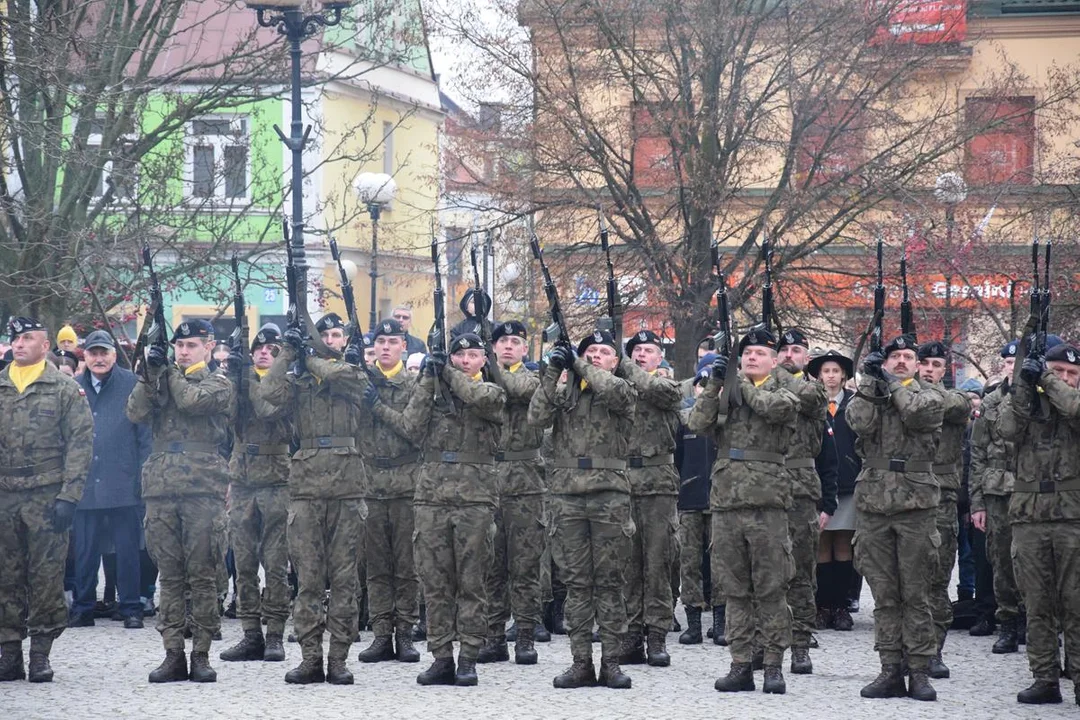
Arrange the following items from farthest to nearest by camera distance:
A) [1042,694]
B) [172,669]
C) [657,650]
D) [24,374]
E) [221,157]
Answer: [221,157] < [657,650] < [24,374] < [172,669] < [1042,694]

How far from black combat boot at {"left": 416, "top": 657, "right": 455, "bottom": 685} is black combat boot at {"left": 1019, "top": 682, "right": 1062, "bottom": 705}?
354 centimetres

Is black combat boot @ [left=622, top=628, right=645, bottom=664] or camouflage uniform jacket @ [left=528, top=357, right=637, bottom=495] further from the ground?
camouflage uniform jacket @ [left=528, top=357, right=637, bottom=495]

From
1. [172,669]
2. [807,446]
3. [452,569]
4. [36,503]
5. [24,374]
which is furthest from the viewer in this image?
[807,446]

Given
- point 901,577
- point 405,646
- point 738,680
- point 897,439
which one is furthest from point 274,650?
point 897,439

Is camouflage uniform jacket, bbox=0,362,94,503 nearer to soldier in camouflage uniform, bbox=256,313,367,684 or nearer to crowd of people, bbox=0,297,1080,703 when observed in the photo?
crowd of people, bbox=0,297,1080,703

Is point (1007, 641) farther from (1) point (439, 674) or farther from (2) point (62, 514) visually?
(2) point (62, 514)

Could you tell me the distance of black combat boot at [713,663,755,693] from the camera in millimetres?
11102

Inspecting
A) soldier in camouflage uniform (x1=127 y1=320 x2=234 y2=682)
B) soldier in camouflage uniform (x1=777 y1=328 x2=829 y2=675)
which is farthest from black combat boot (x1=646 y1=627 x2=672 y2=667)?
soldier in camouflage uniform (x1=127 y1=320 x2=234 y2=682)

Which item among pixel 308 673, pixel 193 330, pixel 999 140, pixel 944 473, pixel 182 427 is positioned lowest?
pixel 308 673

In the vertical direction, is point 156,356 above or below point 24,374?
above

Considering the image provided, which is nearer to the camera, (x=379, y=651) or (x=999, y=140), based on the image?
(x=379, y=651)

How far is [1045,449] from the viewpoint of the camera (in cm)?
1099

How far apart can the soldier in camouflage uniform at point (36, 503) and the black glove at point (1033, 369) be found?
19.8 feet

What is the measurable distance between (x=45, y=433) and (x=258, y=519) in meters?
1.76
